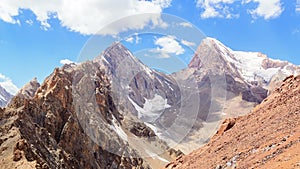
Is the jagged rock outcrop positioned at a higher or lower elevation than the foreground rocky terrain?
higher

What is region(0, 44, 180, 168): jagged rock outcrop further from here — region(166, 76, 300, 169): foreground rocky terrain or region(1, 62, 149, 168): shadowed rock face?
region(166, 76, 300, 169): foreground rocky terrain

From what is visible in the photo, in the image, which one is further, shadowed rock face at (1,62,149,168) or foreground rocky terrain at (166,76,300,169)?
shadowed rock face at (1,62,149,168)

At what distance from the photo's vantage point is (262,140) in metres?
32.7

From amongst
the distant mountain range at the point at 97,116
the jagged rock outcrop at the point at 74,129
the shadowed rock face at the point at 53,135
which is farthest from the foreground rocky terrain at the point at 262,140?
the shadowed rock face at the point at 53,135

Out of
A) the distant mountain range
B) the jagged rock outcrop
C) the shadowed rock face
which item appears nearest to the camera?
the distant mountain range

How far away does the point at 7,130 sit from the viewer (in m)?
61.5

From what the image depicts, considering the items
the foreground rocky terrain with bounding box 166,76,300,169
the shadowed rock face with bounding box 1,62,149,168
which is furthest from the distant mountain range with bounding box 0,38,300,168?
the foreground rocky terrain with bounding box 166,76,300,169

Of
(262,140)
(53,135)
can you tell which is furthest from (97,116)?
(262,140)

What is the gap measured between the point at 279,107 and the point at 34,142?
39.1m

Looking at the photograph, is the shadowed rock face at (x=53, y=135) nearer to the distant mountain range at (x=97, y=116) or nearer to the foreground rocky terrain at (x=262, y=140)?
the distant mountain range at (x=97, y=116)

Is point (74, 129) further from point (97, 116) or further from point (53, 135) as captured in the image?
point (97, 116)

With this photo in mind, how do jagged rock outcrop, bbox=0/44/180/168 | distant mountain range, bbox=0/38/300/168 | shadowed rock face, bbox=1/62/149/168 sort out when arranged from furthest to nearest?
jagged rock outcrop, bbox=0/44/180/168 → shadowed rock face, bbox=1/62/149/168 → distant mountain range, bbox=0/38/300/168

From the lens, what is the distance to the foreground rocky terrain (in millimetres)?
26578

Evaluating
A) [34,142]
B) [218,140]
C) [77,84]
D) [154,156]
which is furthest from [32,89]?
[218,140]
